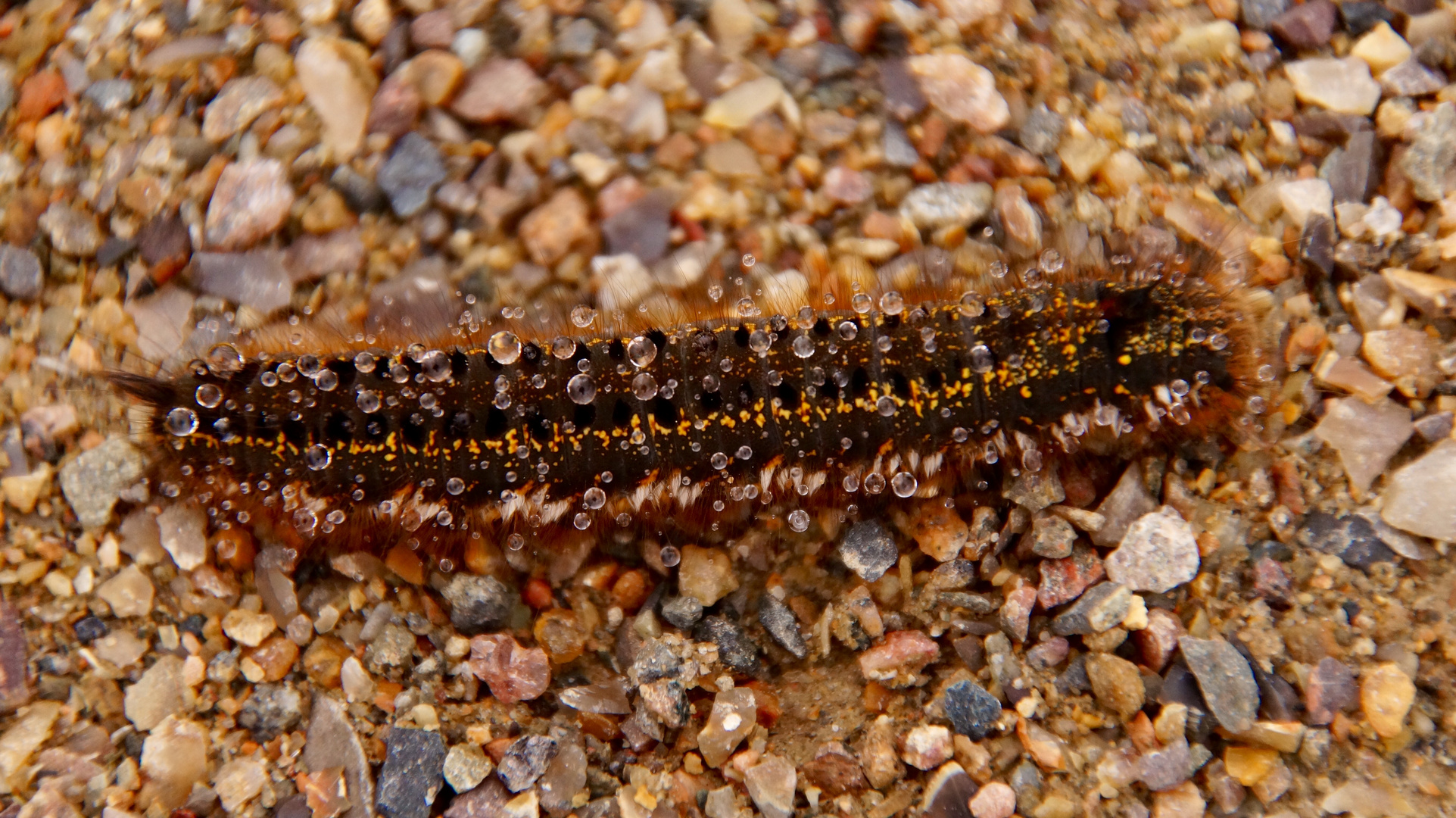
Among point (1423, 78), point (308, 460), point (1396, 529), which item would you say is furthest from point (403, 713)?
point (1423, 78)

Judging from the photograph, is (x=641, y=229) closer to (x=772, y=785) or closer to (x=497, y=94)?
(x=497, y=94)

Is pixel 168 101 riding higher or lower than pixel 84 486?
higher

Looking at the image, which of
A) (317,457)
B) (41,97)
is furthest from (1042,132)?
(41,97)

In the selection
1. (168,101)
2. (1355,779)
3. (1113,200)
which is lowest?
(1355,779)

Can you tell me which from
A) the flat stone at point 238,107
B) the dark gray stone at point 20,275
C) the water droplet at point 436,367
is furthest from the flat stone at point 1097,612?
the dark gray stone at point 20,275

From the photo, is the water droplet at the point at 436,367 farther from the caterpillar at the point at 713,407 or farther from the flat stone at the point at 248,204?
the flat stone at the point at 248,204

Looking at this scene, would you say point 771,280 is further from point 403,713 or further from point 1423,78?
point 1423,78

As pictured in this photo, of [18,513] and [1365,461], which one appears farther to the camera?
[18,513]
